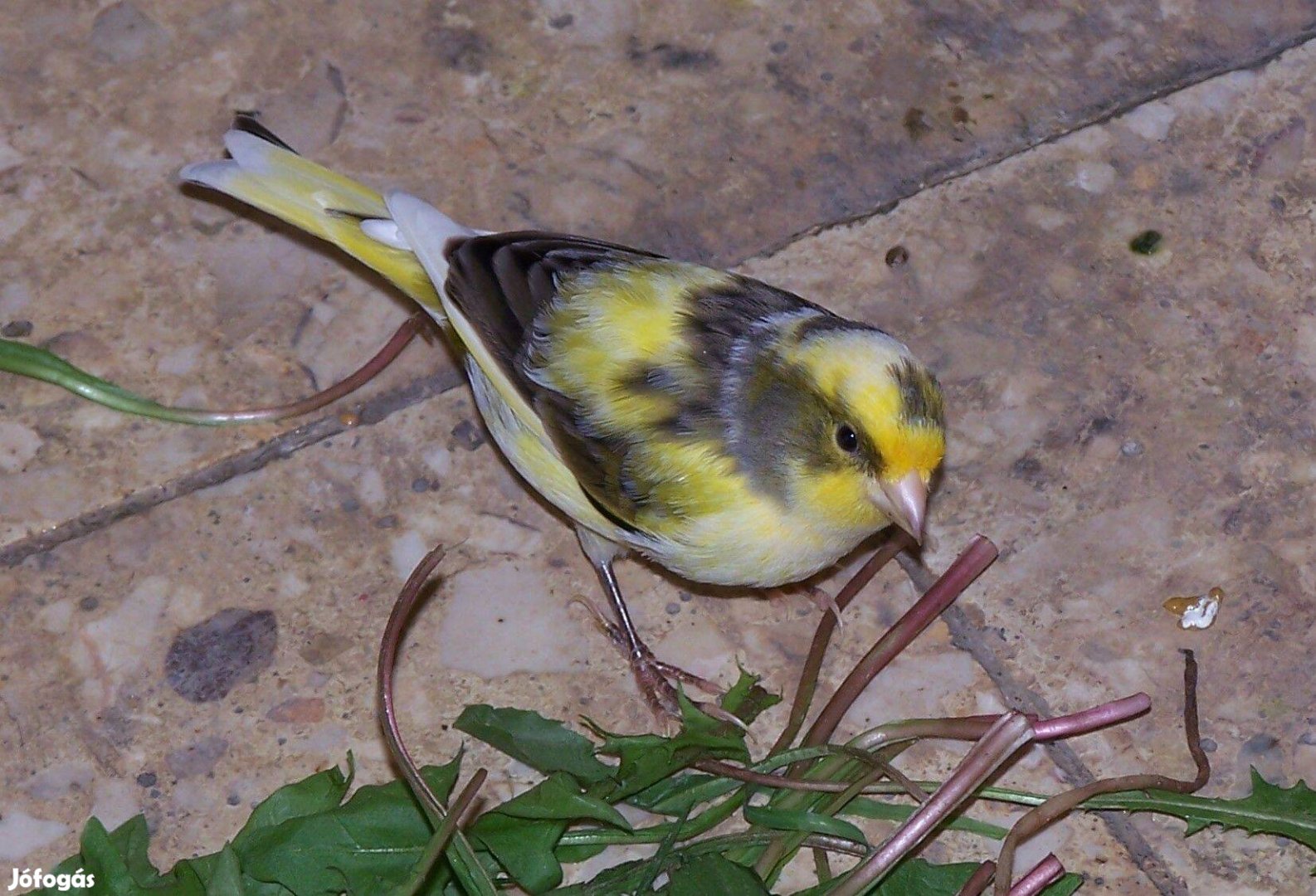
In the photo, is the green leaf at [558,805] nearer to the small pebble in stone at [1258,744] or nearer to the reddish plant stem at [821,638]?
the reddish plant stem at [821,638]

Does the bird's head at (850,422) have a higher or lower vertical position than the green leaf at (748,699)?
higher

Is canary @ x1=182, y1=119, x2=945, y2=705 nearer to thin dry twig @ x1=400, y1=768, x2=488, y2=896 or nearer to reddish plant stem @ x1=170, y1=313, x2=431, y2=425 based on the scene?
reddish plant stem @ x1=170, y1=313, x2=431, y2=425

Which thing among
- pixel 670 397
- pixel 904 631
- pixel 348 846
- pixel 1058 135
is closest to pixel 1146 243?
pixel 1058 135

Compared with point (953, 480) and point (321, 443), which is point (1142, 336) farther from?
point (321, 443)

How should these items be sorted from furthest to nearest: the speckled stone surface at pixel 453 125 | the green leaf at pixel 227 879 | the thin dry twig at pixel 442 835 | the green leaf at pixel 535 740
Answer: the speckled stone surface at pixel 453 125 < the green leaf at pixel 535 740 < the green leaf at pixel 227 879 < the thin dry twig at pixel 442 835

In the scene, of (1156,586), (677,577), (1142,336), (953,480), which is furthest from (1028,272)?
(677,577)

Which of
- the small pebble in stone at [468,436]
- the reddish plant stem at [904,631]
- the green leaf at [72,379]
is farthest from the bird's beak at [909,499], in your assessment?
the green leaf at [72,379]
